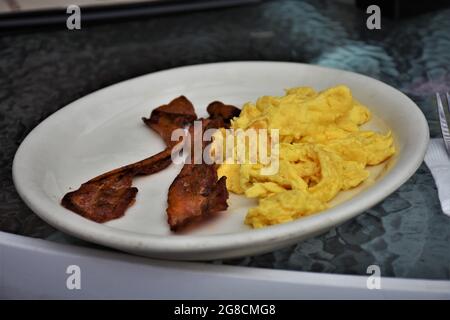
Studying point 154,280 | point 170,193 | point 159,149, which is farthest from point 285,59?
point 154,280

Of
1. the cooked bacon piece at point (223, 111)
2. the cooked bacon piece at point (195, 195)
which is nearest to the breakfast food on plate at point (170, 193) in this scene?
the cooked bacon piece at point (195, 195)

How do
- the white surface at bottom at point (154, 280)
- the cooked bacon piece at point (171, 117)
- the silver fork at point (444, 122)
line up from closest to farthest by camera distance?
the white surface at bottom at point (154, 280)
the silver fork at point (444, 122)
the cooked bacon piece at point (171, 117)

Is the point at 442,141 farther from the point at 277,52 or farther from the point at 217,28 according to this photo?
the point at 217,28

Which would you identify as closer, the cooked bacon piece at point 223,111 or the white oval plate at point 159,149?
the white oval plate at point 159,149

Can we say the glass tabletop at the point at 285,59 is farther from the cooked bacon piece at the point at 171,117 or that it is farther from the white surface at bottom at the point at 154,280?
the cooked bacon piece at the point at 171,117

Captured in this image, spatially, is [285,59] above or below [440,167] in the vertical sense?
above

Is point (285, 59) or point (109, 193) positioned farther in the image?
point (285, 59)

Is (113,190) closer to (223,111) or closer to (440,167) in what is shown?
(223,111)
